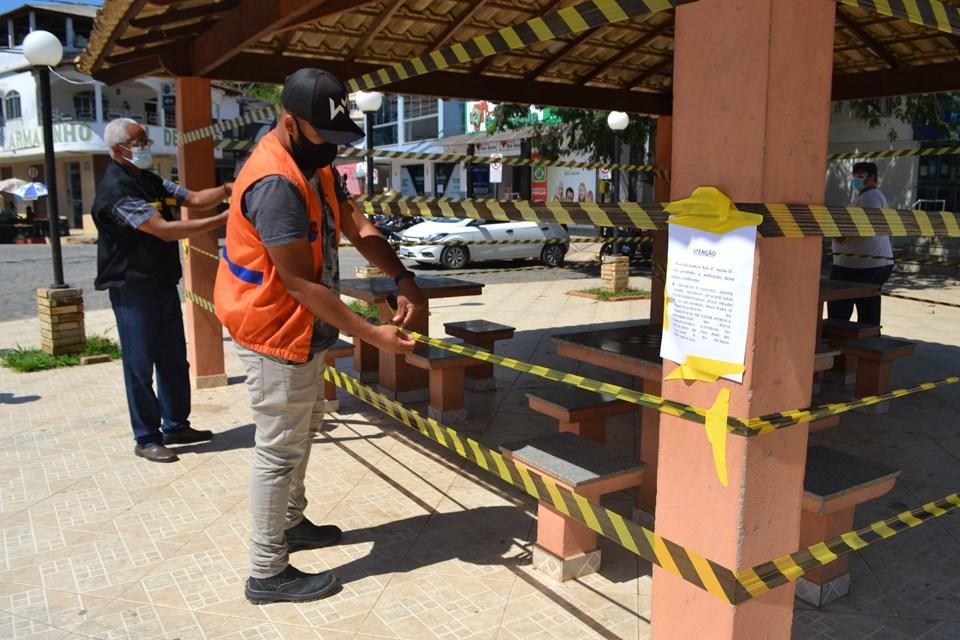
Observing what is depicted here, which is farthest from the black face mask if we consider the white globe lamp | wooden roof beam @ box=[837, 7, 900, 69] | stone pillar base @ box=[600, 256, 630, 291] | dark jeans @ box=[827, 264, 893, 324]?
stone pillar base @ box=[600, 256, 630, 291]

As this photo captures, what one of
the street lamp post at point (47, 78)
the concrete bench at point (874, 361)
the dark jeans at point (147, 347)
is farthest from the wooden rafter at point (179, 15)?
the concrete bench at point (874, 361)

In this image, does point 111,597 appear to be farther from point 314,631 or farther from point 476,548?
point 476,548

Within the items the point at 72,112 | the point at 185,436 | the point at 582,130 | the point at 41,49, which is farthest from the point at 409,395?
the point at 72,112

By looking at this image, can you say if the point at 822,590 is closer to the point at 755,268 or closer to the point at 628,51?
the point at 755,268

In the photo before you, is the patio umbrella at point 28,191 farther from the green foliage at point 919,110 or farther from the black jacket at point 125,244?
the black jacket at point 125,244

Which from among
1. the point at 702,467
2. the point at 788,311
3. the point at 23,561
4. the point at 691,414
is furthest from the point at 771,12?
the point at 23,561

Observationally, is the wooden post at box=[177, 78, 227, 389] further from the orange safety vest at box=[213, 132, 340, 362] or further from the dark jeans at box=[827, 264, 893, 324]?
the dark jeans at box=[827, 264, 893, 324]

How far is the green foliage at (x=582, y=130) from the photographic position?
645 inches

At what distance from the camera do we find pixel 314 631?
3.11 meters

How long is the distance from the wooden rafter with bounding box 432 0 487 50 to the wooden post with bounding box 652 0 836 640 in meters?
3.99

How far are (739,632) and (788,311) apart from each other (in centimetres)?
95

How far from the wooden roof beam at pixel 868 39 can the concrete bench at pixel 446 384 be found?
415 cm

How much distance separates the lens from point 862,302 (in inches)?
286

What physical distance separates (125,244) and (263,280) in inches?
92.7
